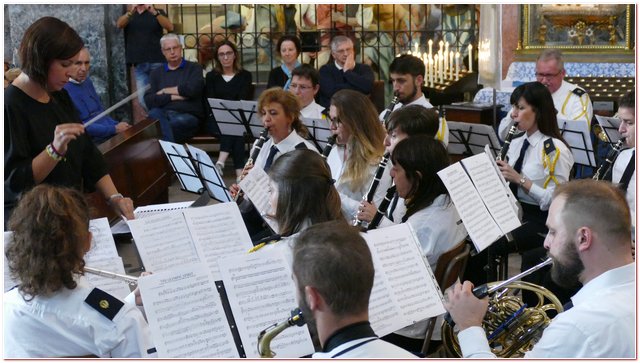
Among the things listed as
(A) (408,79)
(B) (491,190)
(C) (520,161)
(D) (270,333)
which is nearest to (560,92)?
(A) (408,79)

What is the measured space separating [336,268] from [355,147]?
2467mm

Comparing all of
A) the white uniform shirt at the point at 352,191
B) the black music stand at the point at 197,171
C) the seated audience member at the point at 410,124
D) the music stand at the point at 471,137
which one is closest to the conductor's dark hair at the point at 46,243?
the white uniform shirt at the point at 352,191

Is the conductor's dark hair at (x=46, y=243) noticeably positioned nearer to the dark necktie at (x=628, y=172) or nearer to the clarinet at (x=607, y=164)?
the dark necktie at (x=628, y=172)

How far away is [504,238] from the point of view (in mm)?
4031

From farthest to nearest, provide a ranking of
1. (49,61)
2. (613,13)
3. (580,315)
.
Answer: (613,13)
(49,61)
(580,315)

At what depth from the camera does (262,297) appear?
2260 millimetres

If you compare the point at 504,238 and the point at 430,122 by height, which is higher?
the point at 430,122

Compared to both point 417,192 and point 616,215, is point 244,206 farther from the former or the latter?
point 616,215

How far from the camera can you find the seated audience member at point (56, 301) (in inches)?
83.0

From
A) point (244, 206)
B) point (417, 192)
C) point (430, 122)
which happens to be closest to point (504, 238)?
point (430, 122)

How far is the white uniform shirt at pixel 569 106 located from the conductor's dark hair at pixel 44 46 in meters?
3.42

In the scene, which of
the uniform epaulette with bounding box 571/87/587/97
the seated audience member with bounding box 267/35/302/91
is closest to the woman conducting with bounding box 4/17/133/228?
the uniform epaulette with bounding box 571/87/587/97

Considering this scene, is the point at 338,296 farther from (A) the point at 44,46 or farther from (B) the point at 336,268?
(A) the point at 44,46

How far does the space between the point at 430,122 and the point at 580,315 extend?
2097 millimetres
